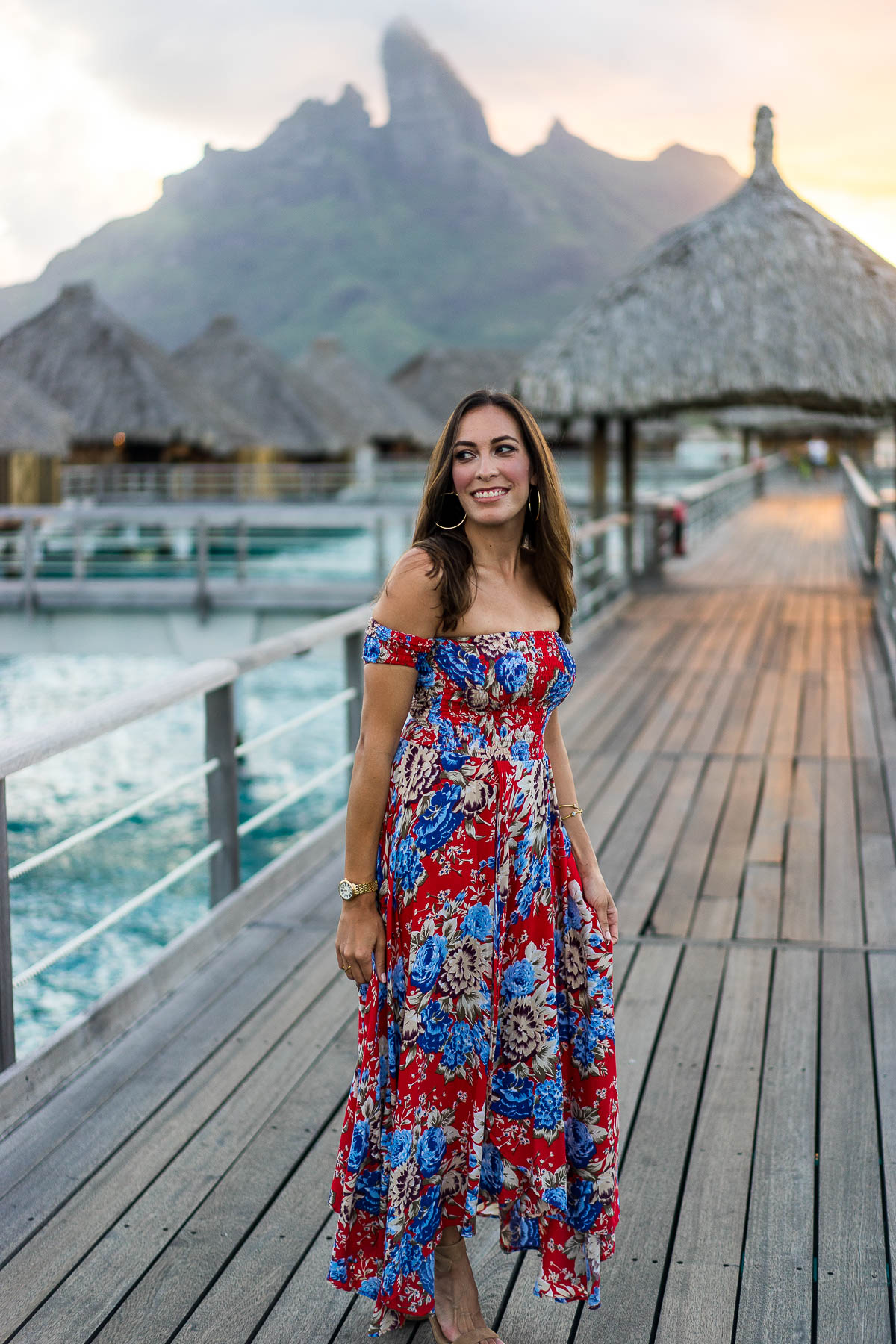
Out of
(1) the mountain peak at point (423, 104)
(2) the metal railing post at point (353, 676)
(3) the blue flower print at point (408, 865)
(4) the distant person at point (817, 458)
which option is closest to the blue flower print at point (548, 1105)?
(3) the blue flower print at point (408, 865)

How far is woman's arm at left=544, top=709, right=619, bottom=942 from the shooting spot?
1.84 m

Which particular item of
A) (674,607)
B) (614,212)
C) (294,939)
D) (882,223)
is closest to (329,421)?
(882,223)

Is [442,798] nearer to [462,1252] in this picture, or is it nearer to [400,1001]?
[400,1001]

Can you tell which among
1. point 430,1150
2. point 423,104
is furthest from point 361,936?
point 423,104

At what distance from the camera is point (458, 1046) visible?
1701mm

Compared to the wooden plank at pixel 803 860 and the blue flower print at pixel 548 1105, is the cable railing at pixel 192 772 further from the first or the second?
the wooden plank at pixel 803 860

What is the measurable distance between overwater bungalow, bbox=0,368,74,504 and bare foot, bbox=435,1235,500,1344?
65.3 ft

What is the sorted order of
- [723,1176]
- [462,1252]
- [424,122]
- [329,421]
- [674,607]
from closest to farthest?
[462,1252], [723,1176], [674,607], [329,421], [424,122]

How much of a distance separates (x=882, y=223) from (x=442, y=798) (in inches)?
546

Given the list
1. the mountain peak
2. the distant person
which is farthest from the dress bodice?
the mountain peak

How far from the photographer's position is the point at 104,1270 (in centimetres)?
193

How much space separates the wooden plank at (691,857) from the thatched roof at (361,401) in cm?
3156

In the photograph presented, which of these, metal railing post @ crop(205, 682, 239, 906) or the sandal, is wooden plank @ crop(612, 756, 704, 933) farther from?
the sandal

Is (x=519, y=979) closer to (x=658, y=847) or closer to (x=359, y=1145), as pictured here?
(x=359, y=1145)
